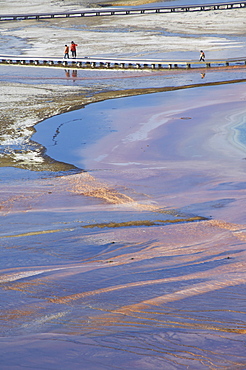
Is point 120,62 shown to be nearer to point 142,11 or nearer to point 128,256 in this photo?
point 128,256

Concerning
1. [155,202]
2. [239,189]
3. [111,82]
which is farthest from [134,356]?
[111,82]

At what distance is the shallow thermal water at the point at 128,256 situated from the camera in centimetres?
454

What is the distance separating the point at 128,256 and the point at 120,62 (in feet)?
75.3

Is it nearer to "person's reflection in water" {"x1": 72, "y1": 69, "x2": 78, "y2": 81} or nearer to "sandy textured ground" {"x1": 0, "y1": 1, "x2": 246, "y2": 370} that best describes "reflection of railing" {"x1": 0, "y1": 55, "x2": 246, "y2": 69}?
"person's reflection in water" {"x1": 72, "y1": 69, "x2": 78, "y2": 81}

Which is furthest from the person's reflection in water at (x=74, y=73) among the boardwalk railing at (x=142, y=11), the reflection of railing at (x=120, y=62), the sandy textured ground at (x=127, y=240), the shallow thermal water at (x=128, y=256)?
the boardwalk railing at (x=142, y=11)

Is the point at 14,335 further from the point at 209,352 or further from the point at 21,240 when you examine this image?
the point at 21,240

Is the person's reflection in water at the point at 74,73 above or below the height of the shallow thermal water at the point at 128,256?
above

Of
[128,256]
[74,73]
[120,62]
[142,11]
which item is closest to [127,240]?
[128,256]

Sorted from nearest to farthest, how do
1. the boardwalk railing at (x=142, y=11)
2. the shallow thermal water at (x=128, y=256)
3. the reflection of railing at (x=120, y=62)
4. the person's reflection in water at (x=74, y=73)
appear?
the shallow thermal water at (x=128, y=256) → the person's reflection in water at (x=74, y=73) → the reflection of railing at (x=120, y=62) → the boardwalk railing at (x=142, y=11)

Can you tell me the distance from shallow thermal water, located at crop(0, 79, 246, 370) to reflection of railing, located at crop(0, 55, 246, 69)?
14327 millimetres

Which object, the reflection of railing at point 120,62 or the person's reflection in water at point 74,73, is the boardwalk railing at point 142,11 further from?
the person's reflection in water at point 74,73

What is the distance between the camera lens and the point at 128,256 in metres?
6.68

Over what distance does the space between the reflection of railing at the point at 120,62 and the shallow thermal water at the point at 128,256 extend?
14.3 m

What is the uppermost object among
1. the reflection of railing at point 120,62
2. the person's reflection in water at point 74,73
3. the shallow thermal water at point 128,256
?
the reflection of railing at point 120,62
